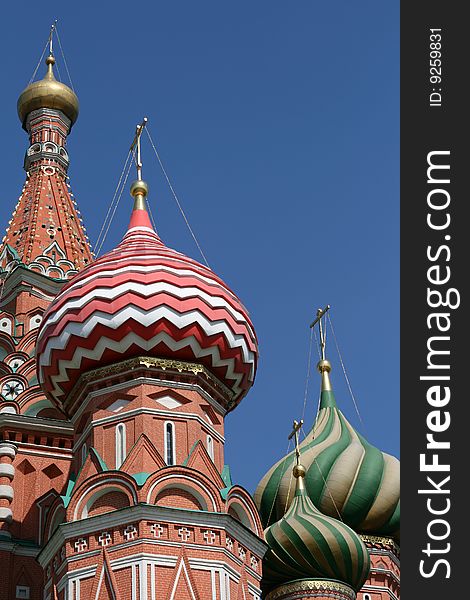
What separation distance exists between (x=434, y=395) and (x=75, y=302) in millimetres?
6168

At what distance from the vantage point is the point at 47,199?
2028 cm

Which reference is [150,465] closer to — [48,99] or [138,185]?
[138,185]

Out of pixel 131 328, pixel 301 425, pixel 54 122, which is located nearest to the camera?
pixel 131 328

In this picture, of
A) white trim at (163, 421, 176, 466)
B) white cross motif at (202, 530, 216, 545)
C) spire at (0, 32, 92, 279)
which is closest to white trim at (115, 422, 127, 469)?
white trim at (163, 421, 176, 466)

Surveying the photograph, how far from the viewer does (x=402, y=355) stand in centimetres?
1016

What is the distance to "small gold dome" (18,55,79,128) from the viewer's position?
21.8 meters

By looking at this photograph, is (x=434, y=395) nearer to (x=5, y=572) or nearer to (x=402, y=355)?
(x=402, y=355)

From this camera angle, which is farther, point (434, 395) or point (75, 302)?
point (75, 302)

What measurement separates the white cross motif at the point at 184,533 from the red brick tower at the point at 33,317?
2.85 m

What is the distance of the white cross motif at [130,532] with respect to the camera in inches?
545

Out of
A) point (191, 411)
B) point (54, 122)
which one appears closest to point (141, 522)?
point (191, 411)

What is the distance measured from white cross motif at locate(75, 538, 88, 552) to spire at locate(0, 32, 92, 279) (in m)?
5.84

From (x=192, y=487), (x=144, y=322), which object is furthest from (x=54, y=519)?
(x=144, y=322)

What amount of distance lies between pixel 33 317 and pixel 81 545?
212 inches
